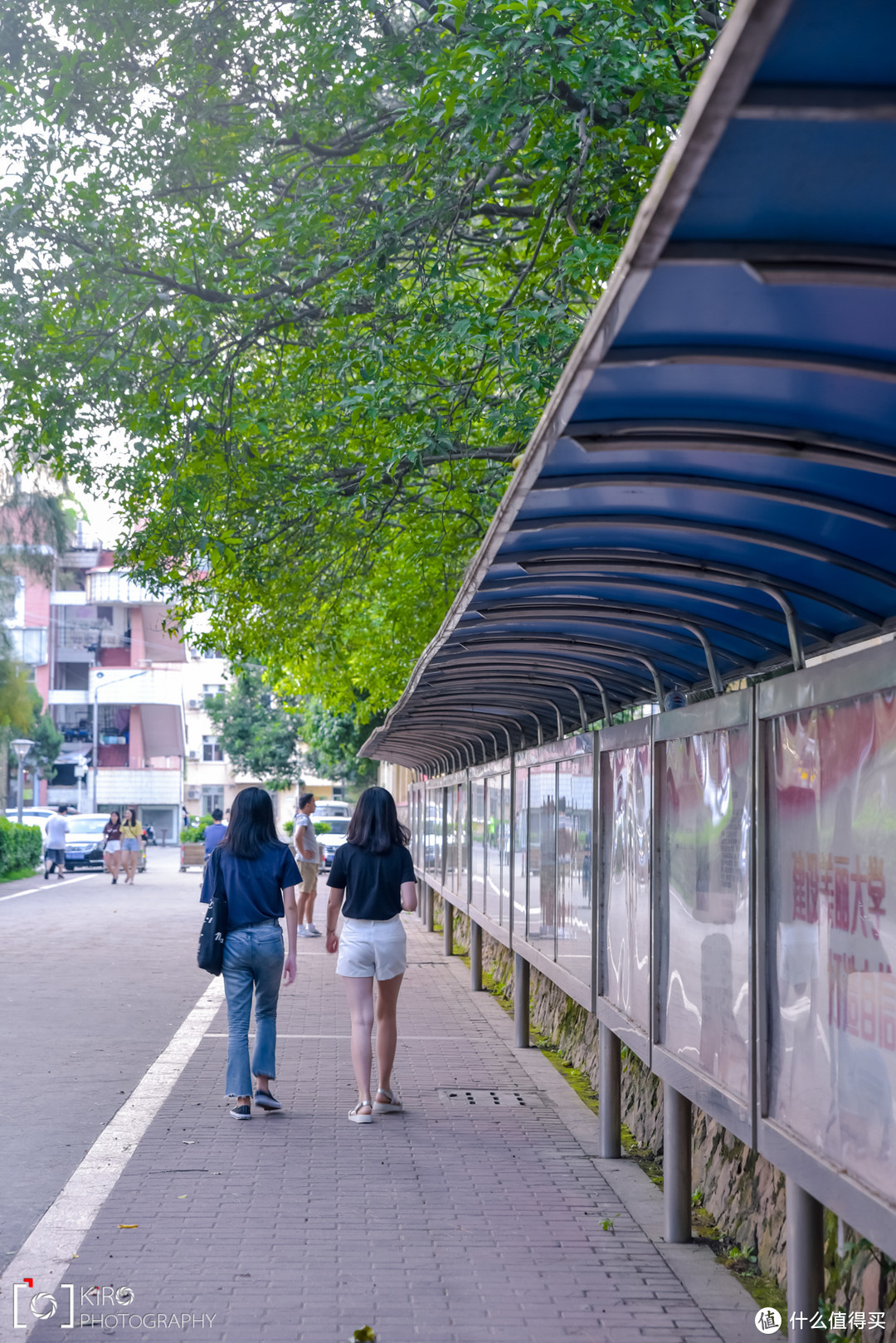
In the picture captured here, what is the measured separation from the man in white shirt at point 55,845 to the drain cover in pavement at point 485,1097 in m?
25.3

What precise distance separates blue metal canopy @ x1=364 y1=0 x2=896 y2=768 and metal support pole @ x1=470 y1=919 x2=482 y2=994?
7.11 meters

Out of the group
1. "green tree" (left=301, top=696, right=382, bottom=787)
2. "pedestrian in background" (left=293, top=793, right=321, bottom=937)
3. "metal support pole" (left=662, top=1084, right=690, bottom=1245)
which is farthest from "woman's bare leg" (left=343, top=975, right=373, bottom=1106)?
"green tree" (left=301, top=696, right=382, bottom=787)

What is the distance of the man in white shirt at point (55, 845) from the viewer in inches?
1266

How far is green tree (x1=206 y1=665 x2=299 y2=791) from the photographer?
6250cm

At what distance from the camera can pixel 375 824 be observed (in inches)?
296

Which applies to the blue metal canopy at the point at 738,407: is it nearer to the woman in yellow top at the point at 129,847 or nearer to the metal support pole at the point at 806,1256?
the metal support pole at the point at 806,1256

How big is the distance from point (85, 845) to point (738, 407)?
36545 mm

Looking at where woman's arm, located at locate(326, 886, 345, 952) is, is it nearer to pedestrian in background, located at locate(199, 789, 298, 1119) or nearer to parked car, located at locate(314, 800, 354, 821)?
pedestrian in background, located at locate(199, 789, 298, 1119)

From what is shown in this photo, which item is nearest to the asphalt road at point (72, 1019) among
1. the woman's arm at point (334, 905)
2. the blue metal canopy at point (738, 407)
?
the woman's arm at point (334, 905)

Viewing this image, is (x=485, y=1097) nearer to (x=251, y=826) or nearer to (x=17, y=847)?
(x=251, y=826)

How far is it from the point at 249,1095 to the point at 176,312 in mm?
7538

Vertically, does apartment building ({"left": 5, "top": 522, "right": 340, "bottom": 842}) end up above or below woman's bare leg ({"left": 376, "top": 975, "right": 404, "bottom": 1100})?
above

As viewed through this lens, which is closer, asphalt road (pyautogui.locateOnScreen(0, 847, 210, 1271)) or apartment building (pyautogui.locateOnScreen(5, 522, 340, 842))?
asphalt road (pyautogui.locateOnScreen(0, 847, 210, 1271))

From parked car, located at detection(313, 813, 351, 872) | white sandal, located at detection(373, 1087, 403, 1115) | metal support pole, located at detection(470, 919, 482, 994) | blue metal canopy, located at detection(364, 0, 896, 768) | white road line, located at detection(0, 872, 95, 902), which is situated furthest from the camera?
parked car, located at detection(313, 813, 351, 872)
